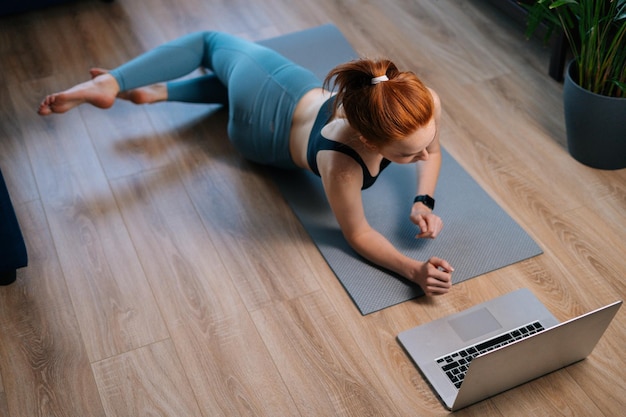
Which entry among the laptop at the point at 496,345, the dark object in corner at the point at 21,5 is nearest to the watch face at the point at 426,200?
the laptop at the point at 496,345

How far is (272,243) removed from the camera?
2127 mm

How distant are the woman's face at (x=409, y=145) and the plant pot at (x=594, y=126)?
725 millimetres

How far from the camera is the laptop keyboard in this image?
1.79m

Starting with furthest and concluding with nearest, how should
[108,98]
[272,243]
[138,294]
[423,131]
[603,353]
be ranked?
[108,98]
[272,243]
[138,294]
[603,353]
[423,131]

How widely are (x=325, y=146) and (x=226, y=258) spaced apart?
1.39ft

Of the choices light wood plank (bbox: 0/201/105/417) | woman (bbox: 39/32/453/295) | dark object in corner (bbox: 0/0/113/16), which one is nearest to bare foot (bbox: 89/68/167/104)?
woman (bbox: 39/32/453/295)

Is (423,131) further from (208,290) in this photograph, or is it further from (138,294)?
(138,294)

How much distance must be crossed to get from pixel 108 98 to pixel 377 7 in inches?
49.3

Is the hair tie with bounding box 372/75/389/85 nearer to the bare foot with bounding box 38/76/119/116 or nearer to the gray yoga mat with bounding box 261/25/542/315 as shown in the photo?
the gray yoga mat with bounding box 261/25/542/315

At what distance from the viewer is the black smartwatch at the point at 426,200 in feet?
6.86

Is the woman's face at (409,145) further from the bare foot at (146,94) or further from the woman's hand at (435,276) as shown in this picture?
the bare foot at (146,94)

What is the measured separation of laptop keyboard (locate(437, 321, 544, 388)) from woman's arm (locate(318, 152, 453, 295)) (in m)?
0.17

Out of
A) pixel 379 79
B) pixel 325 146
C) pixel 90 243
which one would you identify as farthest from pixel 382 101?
pixel 90 243

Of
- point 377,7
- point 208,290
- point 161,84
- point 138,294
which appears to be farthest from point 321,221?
point 377,7
